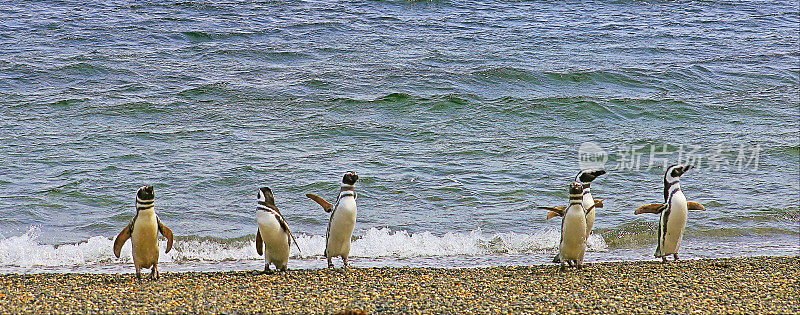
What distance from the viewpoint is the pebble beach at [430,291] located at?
5.28 metres

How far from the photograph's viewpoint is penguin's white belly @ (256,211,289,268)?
6449mm

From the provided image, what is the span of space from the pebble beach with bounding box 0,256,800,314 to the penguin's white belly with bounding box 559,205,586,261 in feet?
0.54

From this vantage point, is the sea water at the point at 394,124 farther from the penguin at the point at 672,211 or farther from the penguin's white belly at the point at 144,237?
the penguin's white belly at the point at 144,237

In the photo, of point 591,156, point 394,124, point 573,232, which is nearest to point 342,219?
point 573,232

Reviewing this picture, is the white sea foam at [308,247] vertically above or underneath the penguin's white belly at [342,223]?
underneath

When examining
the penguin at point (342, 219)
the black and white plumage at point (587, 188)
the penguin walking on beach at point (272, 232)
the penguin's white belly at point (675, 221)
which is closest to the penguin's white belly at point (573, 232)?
the black and white plumage at point (587, 188)

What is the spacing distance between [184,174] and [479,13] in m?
12.1

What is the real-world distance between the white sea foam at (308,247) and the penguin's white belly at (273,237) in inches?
38.6

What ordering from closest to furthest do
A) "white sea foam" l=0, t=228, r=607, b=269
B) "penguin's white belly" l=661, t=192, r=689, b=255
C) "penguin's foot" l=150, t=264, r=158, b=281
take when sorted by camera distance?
1. "penguin's foot" l=150, t=264, r=158, b=281
2. "penguin's white belly" l=661, t=192, r=689, b=255
3. "white sea foam" l=0, t=228, r=607, b=269

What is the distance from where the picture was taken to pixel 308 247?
778cm

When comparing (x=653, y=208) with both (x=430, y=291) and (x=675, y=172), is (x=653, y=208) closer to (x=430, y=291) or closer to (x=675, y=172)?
(x=675, y=172)

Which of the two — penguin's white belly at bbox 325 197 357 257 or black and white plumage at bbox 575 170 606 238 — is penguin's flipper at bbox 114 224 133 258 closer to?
penguin's white belly at bbox 325 197 357 257

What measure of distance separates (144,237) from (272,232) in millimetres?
903

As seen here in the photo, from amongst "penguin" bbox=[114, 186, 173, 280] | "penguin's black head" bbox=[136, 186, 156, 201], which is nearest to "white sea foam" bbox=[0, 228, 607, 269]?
"penguin" bbox=[114, 186, 173, 280]
